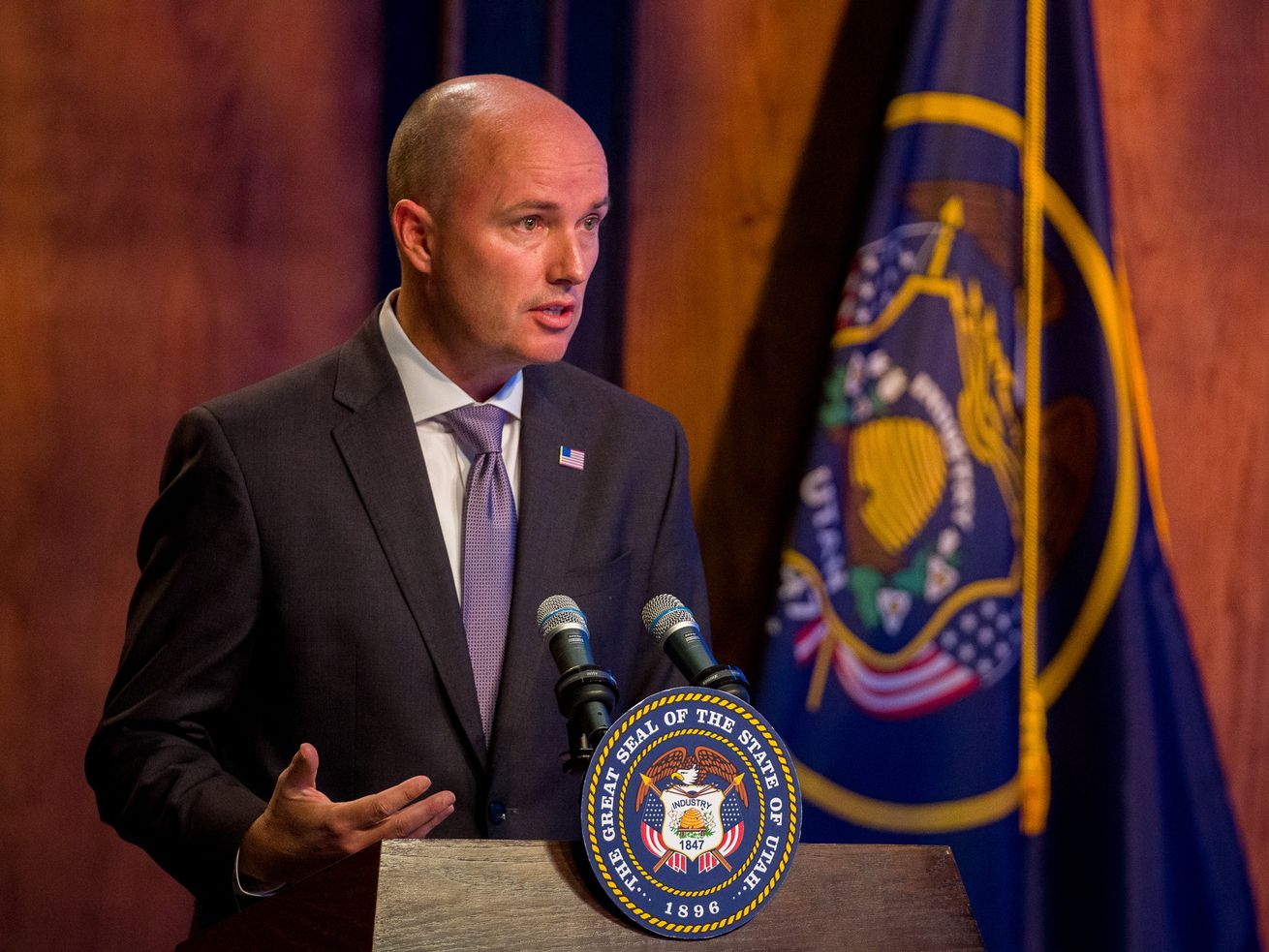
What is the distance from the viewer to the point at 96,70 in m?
2.55

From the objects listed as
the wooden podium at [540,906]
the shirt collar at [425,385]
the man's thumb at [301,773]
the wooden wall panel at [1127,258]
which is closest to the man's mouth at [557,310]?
the shirt collar at [425,385]

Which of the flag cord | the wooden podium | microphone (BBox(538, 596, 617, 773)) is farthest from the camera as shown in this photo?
the flag cord

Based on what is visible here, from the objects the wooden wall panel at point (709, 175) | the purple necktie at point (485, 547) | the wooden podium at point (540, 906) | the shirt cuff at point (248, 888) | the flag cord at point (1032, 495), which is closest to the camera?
the wooden podium at point (540, 906)

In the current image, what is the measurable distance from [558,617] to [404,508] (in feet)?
1.82

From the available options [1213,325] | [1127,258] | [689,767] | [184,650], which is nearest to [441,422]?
[184,650]

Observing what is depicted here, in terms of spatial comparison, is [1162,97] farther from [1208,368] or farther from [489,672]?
[489,672]

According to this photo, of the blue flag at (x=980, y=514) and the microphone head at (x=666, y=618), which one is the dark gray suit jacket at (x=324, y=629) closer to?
the microphone head at (x=666, y=618)

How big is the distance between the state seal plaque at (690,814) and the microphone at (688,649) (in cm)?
6

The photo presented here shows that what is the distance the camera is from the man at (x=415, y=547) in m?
1.70

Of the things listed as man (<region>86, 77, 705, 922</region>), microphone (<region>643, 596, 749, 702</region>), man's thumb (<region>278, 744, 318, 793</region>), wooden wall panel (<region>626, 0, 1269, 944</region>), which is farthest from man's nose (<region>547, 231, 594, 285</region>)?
wooden wall panel (<region>626, 0, 1269, 944</region>)

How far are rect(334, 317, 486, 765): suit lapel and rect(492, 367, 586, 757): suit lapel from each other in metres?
0.05

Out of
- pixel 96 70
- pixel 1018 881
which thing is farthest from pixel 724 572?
pixel 96 70

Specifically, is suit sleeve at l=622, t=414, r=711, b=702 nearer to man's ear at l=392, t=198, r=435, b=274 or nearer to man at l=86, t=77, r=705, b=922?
man at l=86, t=77, r=705, b=922

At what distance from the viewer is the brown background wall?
2.51m
